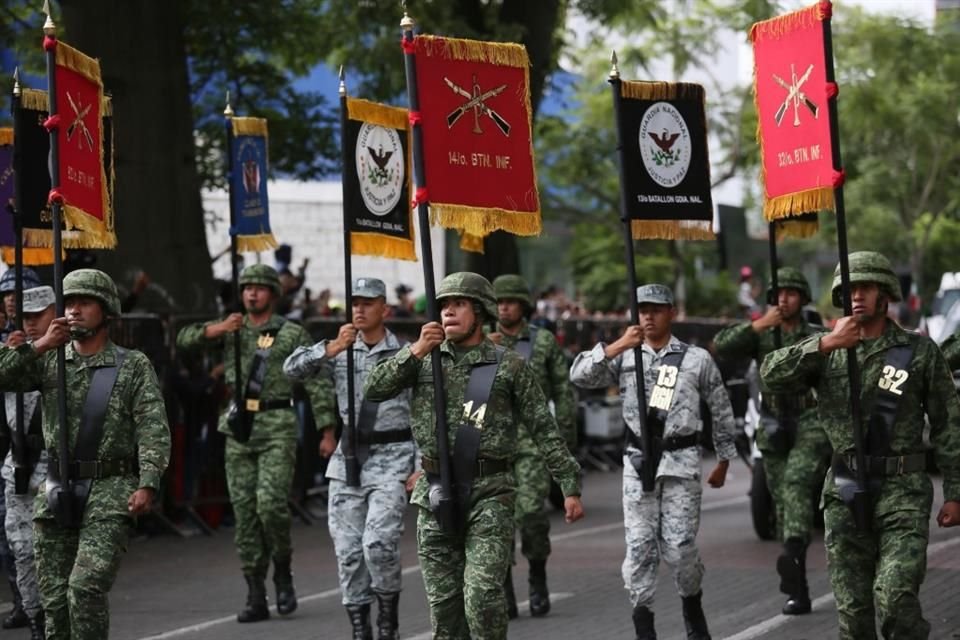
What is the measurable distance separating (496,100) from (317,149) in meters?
12.1

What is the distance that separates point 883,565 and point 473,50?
10.8ft

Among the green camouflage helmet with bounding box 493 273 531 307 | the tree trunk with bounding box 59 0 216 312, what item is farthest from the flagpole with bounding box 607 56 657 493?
the tree trunk with bounding box 59 0 216 312

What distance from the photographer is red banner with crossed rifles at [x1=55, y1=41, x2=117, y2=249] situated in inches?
352

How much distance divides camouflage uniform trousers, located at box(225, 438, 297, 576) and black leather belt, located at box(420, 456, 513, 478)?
332 centimetres

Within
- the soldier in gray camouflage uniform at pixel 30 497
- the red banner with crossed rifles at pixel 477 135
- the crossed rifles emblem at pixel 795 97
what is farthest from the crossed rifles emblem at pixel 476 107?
the soldier in gray camouflage uniform at pixel 30 497

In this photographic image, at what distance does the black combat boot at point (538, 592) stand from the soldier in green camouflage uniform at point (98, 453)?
3.61m

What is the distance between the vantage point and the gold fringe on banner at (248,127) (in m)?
12.8

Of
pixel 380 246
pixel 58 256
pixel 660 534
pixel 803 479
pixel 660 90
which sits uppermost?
pixel 660 90

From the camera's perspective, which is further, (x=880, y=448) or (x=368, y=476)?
(x=368, y=476)

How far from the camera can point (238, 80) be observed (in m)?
20.7

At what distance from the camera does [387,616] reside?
1002cm

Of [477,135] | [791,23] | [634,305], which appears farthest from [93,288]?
[791,23]

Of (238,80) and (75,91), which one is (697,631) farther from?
(238,80)

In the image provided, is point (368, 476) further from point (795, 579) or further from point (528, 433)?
point (795, 579)
